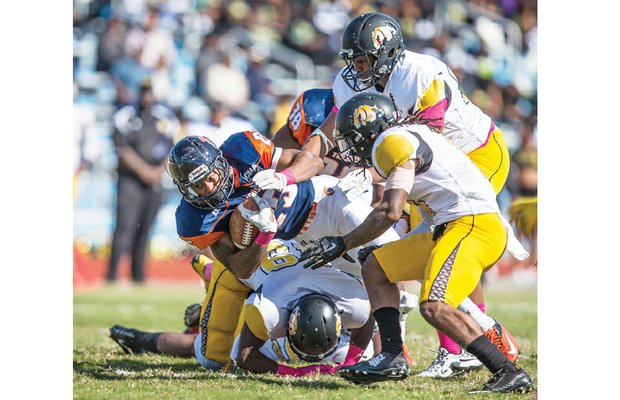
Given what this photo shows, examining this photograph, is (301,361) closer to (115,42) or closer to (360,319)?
(360,319)

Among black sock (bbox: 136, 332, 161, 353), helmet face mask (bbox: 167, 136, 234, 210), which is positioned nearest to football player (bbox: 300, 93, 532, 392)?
helmet face mask (bbox: 167, 136, 234, 210)

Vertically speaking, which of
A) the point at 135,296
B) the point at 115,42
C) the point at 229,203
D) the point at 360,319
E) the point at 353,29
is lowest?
the point at 135,296

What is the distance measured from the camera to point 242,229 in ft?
15.7

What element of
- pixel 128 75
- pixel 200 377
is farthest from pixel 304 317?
pixel 128 75

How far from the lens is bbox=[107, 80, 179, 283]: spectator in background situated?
441 inches

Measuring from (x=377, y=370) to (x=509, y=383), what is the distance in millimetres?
Result: 628

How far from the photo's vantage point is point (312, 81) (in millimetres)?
12695

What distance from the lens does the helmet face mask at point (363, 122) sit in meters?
4.54

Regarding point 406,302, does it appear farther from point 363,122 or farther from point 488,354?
point 363,122

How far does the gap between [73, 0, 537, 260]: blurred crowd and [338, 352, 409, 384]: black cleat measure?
7.34 metres

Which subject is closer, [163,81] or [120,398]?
[120,398]

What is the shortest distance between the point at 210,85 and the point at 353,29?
7120mm

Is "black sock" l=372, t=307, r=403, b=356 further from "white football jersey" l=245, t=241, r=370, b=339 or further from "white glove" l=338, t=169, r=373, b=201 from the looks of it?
"white glove" l=338, t=169, r=373, b=201

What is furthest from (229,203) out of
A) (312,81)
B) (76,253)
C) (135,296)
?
(312,81)
